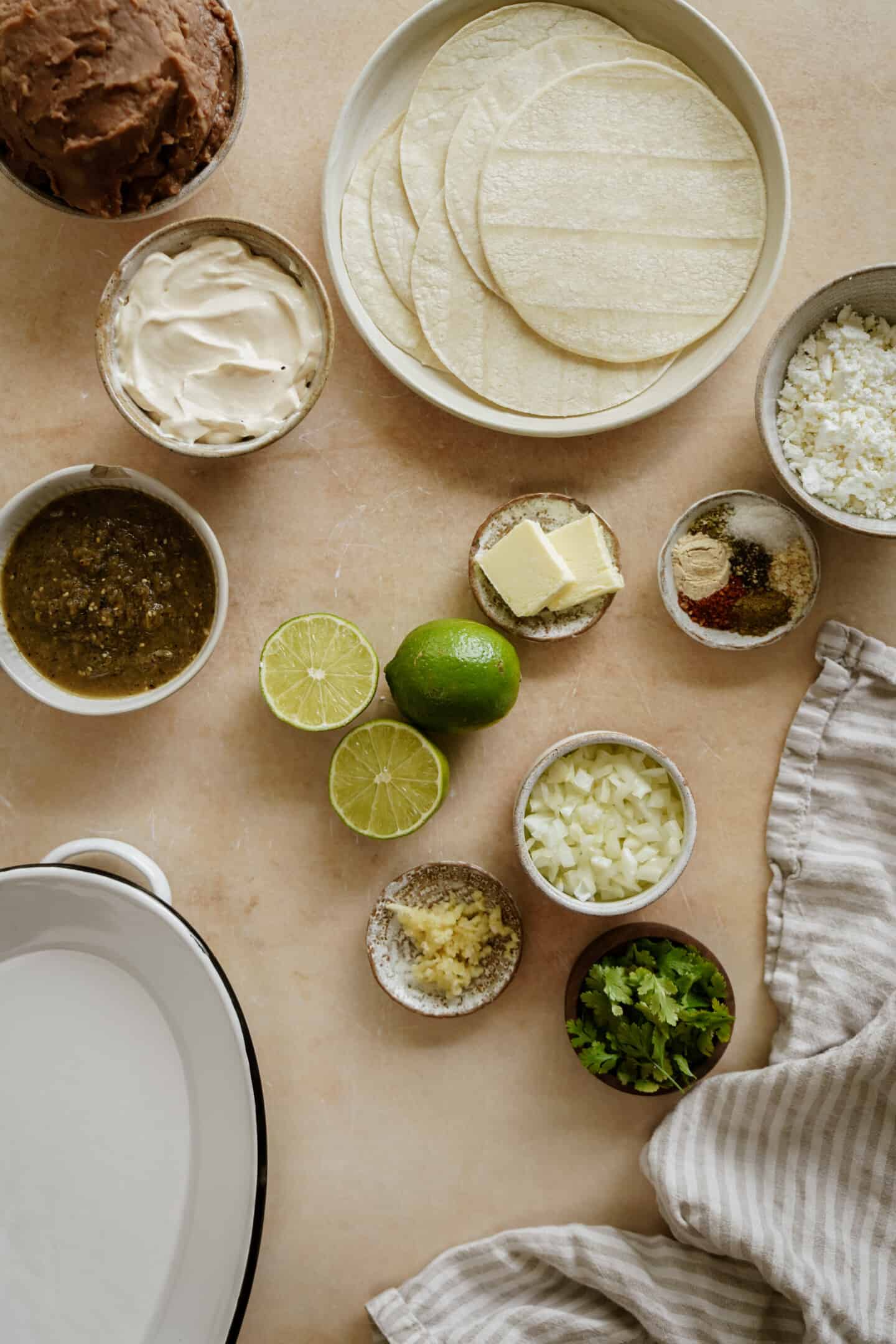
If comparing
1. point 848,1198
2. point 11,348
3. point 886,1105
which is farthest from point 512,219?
point 848,1198

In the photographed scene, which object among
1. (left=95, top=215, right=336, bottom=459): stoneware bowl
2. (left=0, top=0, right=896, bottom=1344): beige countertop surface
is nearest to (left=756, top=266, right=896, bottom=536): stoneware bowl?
(left=0, top=0, right=896, bottom=1344): beige countertop surface

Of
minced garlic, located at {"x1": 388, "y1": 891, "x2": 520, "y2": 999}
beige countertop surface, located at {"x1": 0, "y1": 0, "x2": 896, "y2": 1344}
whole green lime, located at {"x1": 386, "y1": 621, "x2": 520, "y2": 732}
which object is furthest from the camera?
beige countertop surface, located at {"x1": 0, "y1": 0, "x2": 896, "y2": 1344}

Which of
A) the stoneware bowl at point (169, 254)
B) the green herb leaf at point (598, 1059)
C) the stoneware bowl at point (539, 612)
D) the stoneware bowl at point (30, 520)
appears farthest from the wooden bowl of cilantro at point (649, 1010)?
the stoneware bowl at point (169, 254)

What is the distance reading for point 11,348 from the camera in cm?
204

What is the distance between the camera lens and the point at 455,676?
5.82ft

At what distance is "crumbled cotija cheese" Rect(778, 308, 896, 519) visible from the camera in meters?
1.85

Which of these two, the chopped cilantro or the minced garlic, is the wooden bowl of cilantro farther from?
the minced garlic

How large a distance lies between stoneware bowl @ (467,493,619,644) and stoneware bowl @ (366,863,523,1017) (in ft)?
1.58

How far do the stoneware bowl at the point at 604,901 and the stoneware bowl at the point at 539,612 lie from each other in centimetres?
22

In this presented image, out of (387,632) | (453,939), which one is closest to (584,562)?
(387,632)

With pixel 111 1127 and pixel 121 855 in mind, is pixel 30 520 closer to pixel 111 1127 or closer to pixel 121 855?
pixel 121 855

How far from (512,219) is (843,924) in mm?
1509

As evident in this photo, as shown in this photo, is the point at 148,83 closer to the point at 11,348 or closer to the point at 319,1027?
the point at 11,348

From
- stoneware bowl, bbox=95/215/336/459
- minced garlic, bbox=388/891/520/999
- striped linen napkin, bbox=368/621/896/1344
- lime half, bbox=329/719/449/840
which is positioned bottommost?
striped linen napkin, bbox=368/621/896/1344
